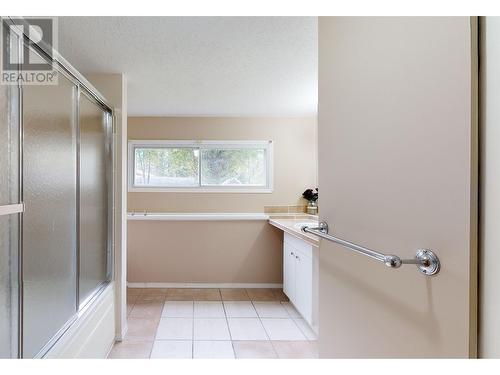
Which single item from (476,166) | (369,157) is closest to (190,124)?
(369,157)

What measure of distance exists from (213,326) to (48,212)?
175cm

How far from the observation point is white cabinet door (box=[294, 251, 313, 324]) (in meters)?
2.54

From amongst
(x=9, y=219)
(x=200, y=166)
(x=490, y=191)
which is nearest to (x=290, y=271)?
(x=200, y=166)

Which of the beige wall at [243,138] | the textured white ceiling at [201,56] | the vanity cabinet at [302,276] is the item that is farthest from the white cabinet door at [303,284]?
the textured white ceiling at [201,56]

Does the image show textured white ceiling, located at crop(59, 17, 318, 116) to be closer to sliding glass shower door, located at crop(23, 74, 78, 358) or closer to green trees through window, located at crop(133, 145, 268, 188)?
sliding glass shower door, located at crop(23, 74, 78, 358)

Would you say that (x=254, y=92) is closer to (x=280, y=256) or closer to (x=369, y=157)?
(x=280, y=256)

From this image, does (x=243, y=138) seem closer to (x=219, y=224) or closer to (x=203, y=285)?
(x=219, y=224)

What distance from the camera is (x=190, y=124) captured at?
13.0ft

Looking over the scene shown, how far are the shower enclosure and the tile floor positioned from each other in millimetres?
648

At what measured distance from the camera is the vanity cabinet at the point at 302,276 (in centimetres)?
246

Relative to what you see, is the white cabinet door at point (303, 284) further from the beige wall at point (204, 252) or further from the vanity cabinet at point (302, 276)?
the beige wall at point (204, 252)

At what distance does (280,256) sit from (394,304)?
3.10 meters

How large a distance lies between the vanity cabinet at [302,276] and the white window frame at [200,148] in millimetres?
910

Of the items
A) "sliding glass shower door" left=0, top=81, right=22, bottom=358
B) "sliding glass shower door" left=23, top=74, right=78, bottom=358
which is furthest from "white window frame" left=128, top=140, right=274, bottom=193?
"sliding glass shower door" left=0, top=81, right=22, bottom=358
